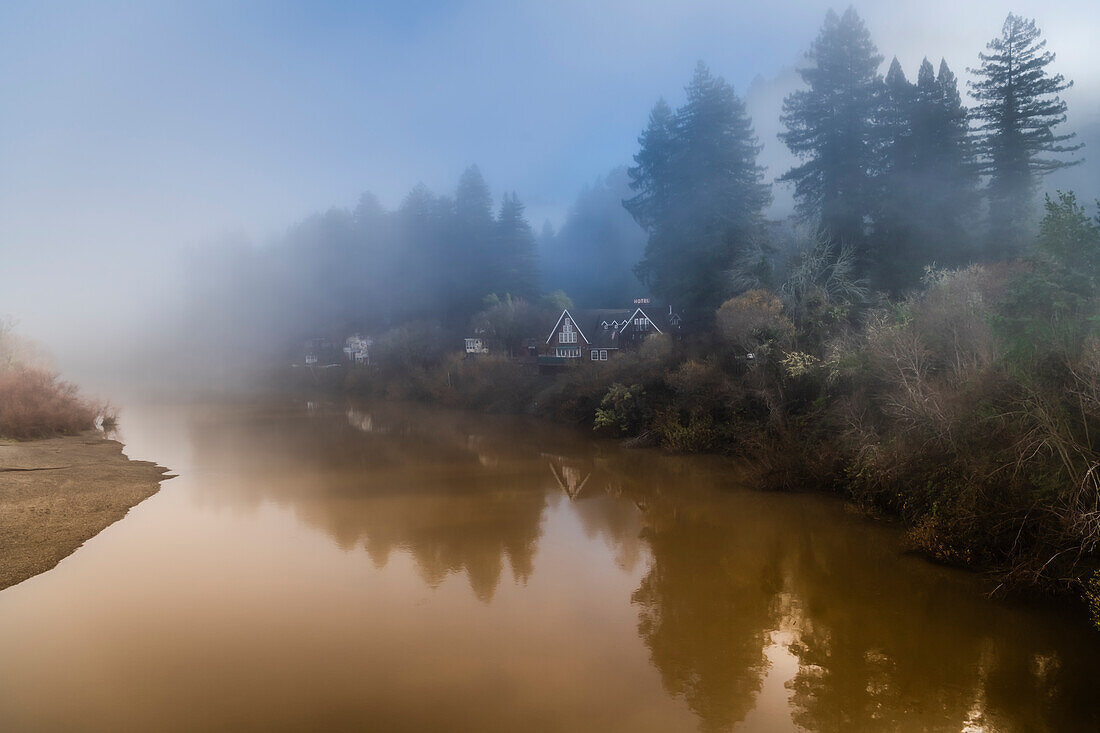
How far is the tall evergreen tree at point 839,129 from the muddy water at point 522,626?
19341 mm

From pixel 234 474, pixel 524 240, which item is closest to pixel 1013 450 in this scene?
pixel 234 474

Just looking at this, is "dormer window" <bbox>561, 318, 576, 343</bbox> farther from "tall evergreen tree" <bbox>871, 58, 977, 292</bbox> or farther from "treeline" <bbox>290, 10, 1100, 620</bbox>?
"tall evergreen tree" <bbox>871, 58, 977, 292</bbox>

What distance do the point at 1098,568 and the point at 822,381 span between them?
9.67m

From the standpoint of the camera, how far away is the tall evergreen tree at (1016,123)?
2759 centimetres

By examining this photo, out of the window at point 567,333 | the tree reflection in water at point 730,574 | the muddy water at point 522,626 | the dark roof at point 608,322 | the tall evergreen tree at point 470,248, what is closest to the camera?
the muddy water at point 522,626

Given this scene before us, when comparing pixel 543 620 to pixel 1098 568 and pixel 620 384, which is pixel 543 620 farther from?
pixel 620 384

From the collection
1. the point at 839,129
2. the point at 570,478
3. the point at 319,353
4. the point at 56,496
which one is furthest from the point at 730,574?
the point at 319,353

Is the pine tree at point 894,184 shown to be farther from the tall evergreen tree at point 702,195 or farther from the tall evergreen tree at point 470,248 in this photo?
the tall evergreen tree at point 470,248

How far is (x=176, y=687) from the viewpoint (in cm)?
888

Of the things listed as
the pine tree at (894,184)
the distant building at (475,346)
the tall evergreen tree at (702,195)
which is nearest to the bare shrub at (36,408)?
the distant building at (475,346)

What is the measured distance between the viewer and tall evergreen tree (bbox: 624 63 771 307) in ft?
112

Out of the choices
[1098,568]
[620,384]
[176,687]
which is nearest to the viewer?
[176,687]

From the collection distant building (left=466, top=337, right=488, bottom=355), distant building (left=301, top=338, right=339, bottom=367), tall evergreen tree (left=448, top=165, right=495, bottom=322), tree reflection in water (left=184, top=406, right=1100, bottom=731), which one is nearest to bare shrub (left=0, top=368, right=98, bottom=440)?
tree reflection in water (left=184, top=406, right=1100, bottom=731)

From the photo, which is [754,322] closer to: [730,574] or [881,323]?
[881,323]
